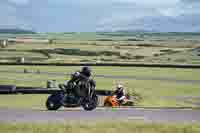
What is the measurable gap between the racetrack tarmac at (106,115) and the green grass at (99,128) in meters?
1.32

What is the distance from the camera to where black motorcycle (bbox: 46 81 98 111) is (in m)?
18.5

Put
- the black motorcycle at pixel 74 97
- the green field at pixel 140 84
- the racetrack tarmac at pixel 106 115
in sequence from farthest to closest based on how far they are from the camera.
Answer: the green field at pixel 140 84 < the black motorcycle at pixel 74 97 < the racetrack tarmac at pixel 106 115

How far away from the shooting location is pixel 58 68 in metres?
64.2

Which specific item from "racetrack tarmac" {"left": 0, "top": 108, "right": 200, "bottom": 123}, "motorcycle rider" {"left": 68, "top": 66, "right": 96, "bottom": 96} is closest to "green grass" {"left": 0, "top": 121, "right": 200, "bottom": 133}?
"racetrack tarmac" {"left": 0, "top": 108, "right": 200, "bottom": 123}

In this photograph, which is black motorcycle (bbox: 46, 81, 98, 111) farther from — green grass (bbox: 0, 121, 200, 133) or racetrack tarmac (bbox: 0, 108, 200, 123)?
green grass (bbox: 0, 121, 200, 133)

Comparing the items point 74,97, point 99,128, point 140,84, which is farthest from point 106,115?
point 140,84

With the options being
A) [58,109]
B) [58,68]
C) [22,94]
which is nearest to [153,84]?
[22,94]

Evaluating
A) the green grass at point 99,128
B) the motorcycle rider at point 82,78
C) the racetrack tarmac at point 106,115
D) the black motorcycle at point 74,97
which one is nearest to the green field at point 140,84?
the black motorcycle at point 74,97

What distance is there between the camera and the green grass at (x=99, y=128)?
1294cm

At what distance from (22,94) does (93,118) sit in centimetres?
1554

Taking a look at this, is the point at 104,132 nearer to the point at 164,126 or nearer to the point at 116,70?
the point at 164,126

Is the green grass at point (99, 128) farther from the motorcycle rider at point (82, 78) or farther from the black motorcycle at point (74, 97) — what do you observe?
the motorcycle rider at point (82, 78)

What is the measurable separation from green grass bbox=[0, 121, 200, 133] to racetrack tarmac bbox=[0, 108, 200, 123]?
1.32 metres

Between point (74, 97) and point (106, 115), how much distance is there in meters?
2.66
